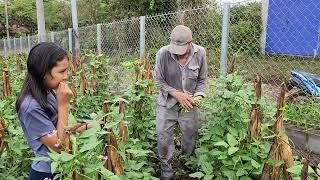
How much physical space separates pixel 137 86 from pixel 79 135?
7.27 ft

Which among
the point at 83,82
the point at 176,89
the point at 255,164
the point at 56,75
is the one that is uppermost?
the point at 56,75

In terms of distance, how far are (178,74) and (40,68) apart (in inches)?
73.8

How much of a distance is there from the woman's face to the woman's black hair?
2 cm

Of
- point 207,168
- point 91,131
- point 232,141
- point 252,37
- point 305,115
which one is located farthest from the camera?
point 252,37

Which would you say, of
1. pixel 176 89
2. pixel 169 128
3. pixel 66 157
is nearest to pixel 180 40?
pixel 176 89

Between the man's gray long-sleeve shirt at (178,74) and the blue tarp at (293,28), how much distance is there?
63.7 inches

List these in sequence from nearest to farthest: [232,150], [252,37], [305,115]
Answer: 1. [232,150]
2. [305,115]
3. [252,37]

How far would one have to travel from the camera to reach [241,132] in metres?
3.24

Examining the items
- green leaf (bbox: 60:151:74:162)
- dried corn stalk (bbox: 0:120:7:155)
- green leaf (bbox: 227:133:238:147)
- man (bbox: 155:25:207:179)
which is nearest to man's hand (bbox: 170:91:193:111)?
man (bbox: 155:25:207:179)

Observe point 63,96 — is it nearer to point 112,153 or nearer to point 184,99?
point 112,153

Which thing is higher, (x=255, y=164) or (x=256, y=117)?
(x=256, y=117)

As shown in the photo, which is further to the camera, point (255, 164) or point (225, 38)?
point (225, 38)

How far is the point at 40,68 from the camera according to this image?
2.29m

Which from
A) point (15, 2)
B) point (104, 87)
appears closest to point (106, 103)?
point (104, 87)
